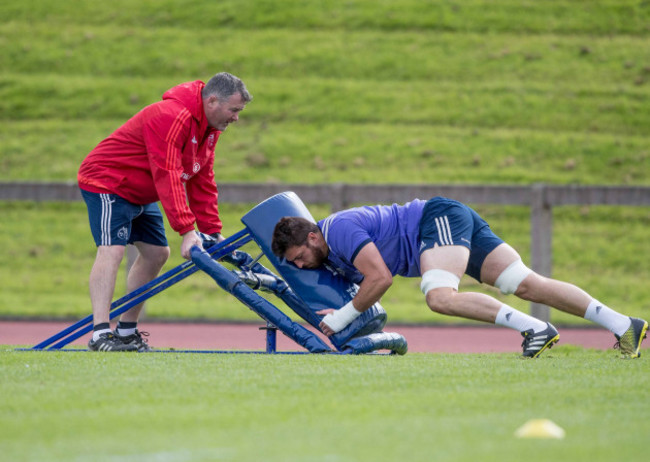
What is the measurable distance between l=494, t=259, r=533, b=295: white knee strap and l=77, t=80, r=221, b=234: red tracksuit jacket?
6.63 ft

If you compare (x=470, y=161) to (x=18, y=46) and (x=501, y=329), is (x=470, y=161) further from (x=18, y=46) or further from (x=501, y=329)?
(x=18, y=46)

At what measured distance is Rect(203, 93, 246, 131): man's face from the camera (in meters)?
6.26

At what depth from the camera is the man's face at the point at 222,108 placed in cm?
626

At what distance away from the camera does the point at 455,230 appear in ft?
18.7

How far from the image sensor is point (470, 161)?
18.0 m

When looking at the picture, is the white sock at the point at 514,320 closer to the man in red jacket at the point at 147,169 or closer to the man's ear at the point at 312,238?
the man's ear at the point at 312,238

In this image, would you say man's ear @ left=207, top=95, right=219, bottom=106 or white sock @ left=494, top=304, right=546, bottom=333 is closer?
white sock @ left=494, top=304, right=546, bottom=333

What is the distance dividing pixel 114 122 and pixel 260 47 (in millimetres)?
4597

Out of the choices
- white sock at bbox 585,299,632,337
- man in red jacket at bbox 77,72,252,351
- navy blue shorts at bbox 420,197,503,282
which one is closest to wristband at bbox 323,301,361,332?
navy blue shorts at bbox 420,197,503,282

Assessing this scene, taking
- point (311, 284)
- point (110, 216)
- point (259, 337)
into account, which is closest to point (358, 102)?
point (259, 337)

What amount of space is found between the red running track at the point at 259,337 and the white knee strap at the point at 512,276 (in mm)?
2480

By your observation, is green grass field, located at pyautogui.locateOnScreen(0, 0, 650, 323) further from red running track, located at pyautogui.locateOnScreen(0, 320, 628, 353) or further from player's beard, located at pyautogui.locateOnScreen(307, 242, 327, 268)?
player's beard, located at pyautogui.locateOnScreen(307, 242, 327, 268)

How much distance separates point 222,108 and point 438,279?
1833 mm

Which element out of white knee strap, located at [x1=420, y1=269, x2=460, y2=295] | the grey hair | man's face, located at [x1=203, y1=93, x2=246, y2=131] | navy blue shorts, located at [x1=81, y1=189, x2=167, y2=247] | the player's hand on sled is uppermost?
the grey hair
